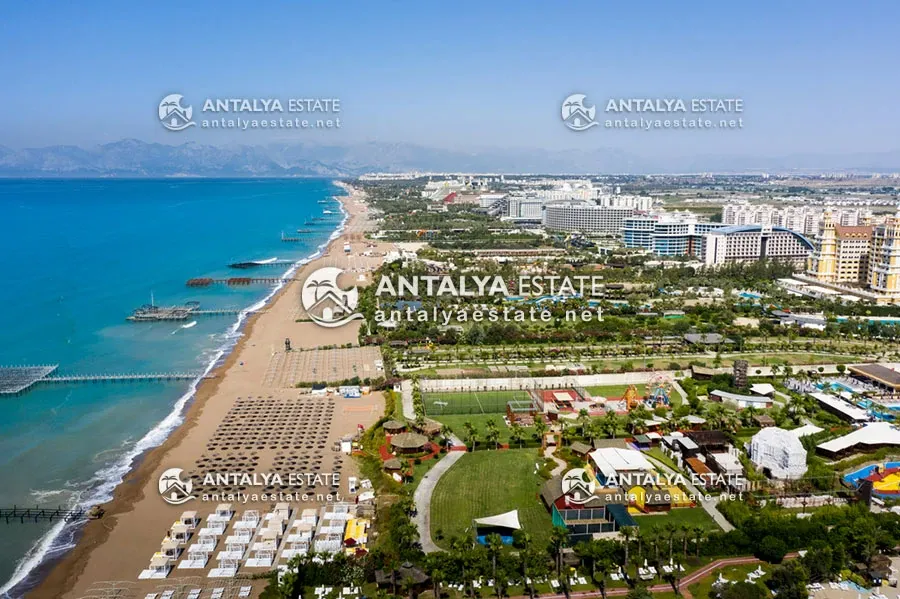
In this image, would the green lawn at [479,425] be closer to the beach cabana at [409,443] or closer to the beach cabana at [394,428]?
the beach cabana at [409,443]

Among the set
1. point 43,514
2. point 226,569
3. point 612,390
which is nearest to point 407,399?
point 612,390

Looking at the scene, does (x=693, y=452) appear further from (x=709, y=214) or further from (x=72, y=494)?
(x=709, y=214)

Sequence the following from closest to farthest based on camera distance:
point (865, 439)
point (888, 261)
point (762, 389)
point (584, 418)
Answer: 1. point (865, 439)
2. point (584, 418)
3. point (762, 389)
4. point (888, 261)

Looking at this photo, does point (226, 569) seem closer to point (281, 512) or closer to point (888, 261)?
point (281, 512)

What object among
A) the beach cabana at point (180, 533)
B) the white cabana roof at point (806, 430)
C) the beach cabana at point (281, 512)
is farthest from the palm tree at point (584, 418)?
the beach cabana at point (180, 533)

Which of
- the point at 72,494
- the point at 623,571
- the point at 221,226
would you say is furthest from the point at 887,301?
the point at 221,226

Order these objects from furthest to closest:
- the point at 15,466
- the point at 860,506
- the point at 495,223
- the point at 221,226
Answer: the point at 221,226
the point at 495,223
the point at 15,466
the point at 860,506
